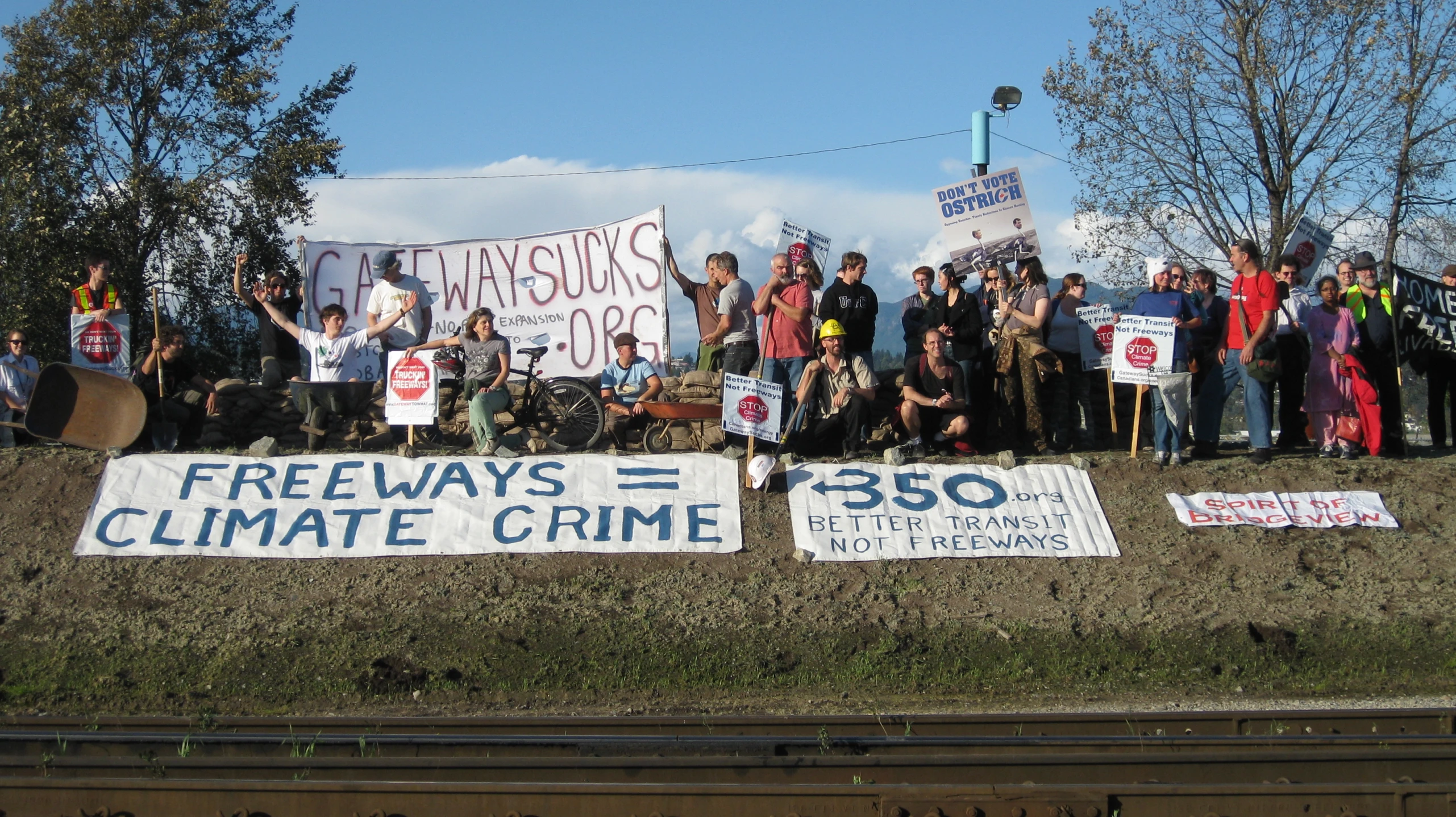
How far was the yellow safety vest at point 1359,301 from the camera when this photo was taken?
1212 centimetres

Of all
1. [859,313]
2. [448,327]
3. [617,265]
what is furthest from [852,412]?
[448,327]

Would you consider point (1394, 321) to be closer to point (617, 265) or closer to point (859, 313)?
point (859, 313)

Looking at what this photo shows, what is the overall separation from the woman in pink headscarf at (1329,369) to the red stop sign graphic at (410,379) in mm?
8740

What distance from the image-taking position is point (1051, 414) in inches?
462

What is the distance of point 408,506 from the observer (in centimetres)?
965

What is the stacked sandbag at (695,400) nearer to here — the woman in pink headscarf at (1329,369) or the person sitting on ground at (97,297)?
the person sitting on ground at (97,297)

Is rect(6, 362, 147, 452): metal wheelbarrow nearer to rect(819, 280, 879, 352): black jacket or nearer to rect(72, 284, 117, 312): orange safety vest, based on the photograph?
rect(72, 284, 117, 312): orange safety vest

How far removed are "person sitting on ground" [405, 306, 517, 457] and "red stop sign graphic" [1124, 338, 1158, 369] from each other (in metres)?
5.89

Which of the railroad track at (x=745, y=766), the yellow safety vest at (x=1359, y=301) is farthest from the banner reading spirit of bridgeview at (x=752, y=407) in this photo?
the yellow safety vest at (x=1359, y=301)

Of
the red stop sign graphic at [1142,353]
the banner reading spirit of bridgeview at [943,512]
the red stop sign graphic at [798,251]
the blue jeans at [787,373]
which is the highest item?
the red stop sign graphic at [798,251]

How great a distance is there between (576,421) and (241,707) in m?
4.65

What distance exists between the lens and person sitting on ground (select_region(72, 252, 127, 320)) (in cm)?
1129

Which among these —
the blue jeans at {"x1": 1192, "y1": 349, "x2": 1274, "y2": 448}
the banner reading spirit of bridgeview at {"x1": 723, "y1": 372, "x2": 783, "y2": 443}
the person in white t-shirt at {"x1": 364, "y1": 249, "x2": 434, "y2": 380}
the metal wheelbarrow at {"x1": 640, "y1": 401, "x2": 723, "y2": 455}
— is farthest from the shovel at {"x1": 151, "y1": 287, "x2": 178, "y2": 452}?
the blue jeans at {"x1": 1192, "y1": 349, "x2": 1274, "y2": 448}

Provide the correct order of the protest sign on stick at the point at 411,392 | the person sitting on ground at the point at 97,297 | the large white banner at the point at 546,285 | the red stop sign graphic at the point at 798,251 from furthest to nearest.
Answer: the red stop sign graphic at the point at 798,251, the large white banner at the point at 546,285, the person sitting on ground at the point at 97,297, the protest sign on stick at the point at 411,392
